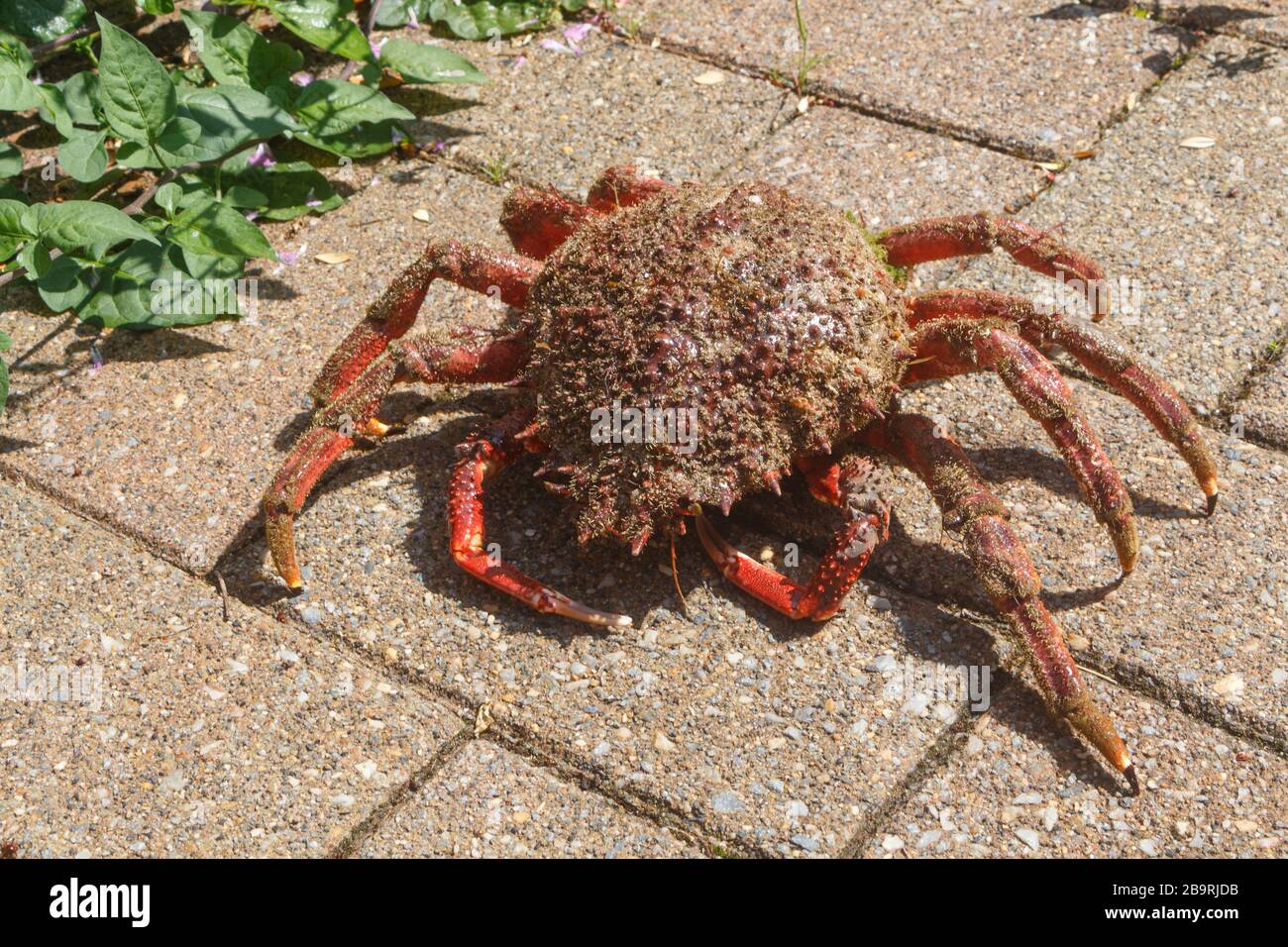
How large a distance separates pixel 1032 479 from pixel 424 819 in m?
2.06

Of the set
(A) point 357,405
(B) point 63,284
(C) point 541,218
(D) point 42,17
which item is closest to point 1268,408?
(C) point 541,218

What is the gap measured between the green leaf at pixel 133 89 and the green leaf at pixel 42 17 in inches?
31.1

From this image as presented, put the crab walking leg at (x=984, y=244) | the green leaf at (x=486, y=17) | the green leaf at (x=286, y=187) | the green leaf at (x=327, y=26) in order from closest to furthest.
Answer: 1. the crab walking leg at (x=984, y=244)
2. the green leaf at (x=286, y=187)
3. the green leaf at (x=327, y=26)
4. the green leaf at (x=486, y=17)

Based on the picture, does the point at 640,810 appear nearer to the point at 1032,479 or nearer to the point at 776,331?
the point at 776,331

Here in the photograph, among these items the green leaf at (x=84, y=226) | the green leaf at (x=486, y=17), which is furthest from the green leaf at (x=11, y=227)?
the green leaf at (x=486, y=17)

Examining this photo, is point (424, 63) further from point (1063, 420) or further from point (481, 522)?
point (1063, 420)

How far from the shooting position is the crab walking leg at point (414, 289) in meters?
4.23

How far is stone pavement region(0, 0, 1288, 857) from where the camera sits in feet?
11.2

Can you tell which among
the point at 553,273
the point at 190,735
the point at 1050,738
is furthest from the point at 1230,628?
the point at 190,735

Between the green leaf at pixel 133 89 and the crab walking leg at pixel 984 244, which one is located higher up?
the crab walking leg at pixel 984 244

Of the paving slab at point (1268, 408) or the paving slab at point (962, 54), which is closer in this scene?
the paving slab at point (1268, 408)

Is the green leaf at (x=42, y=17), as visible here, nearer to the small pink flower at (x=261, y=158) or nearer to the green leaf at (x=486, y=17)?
the small pink flower at (x=261, y=158)

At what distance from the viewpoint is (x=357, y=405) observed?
4.00 meters

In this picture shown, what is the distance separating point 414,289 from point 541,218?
492 millimetres
